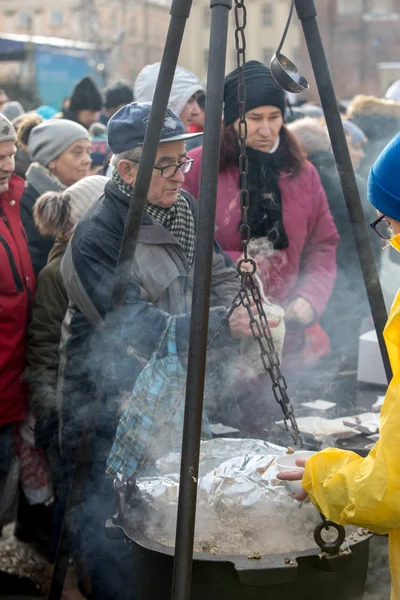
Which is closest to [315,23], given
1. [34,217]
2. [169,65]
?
Answer: [169,65]

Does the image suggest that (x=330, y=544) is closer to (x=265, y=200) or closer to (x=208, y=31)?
(x=265, y=200)

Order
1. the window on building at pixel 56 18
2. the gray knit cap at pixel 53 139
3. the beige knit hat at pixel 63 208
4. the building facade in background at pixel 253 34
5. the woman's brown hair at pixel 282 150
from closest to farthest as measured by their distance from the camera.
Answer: the beige knit hat at pixel 63 208
the woman's brown hair at pixel 282 150
the gray knit cap at pixel 53 139
the window on building at pixel 56 18
the building facade in background at pixel 253 34

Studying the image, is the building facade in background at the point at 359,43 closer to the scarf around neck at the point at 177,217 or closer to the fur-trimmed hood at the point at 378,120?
the fur-trimmed hood at the point at 378,120

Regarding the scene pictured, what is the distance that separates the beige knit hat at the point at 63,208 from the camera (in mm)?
3412

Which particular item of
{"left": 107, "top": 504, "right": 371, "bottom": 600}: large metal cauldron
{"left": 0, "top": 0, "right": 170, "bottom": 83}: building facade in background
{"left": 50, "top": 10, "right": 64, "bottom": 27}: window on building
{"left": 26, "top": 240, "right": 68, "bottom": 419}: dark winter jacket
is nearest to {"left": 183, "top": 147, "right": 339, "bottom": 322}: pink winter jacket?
{"left": 26, "top": 240, "right": 68, "bottom": 419}: dark winter jacket

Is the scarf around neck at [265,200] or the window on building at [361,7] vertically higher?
the window on building at [361,7]

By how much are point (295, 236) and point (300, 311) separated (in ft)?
1.41

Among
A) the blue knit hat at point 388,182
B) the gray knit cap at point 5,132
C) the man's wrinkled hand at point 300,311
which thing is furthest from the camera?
the man's wrinkled hand at point 300,311

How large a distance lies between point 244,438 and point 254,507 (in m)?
0.55

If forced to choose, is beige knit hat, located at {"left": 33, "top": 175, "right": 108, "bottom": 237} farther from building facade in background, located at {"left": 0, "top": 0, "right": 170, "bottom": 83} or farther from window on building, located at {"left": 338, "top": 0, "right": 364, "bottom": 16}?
window on building, located at {"left": 338, "top": 0, "right": 364, "bottom": 16}

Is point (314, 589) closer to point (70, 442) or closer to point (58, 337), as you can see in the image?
point (70, 442)

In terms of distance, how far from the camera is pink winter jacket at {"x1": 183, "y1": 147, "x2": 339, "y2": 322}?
143 inches

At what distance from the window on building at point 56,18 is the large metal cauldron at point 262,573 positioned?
51177 mm

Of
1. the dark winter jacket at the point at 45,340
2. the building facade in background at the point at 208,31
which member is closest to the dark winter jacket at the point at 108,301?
the dark winter jacket at the point at 45,340
